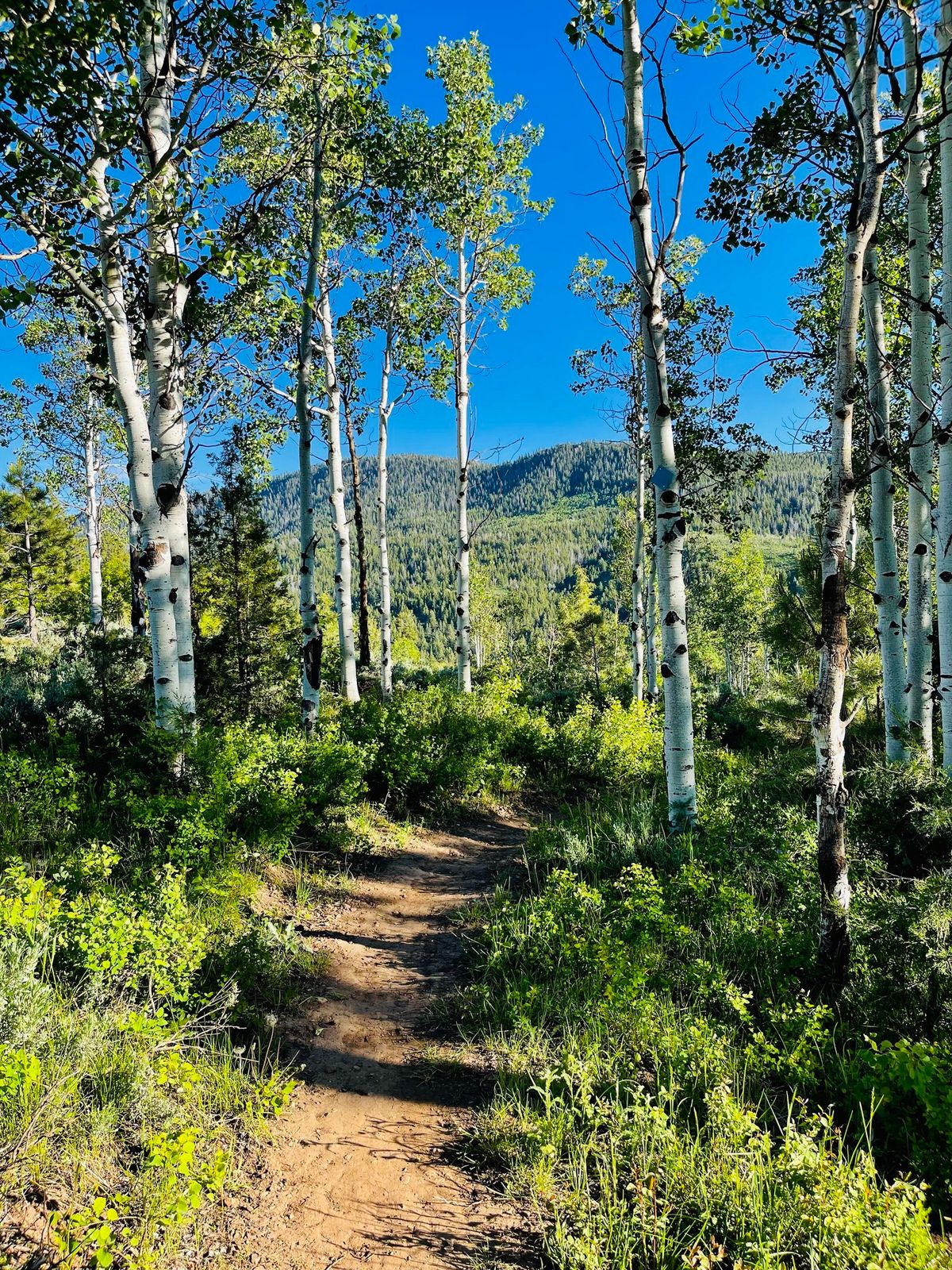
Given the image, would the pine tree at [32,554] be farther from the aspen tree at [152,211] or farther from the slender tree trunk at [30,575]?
the aspen tree at [152,211]

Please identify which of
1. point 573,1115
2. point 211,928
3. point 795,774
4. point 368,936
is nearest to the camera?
point 573,1115

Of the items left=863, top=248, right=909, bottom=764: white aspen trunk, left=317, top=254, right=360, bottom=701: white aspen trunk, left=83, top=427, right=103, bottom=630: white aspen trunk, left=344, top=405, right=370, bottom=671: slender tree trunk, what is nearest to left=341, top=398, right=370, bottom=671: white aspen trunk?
left=344, top=405, right=370, bottom=671: slender tree trunk

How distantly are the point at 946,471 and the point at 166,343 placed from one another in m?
7.78

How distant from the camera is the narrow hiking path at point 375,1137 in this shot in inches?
110

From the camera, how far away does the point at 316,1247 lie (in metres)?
2.79

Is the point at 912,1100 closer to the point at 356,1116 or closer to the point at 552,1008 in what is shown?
the point at 552,1008

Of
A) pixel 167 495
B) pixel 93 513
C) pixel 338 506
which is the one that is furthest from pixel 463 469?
pixel 93 513

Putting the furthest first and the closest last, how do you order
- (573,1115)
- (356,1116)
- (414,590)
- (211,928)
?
(414,590), (211,928), (356,1116), (573,1115)

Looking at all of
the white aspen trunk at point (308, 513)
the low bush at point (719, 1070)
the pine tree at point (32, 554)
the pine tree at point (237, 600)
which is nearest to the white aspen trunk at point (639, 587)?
the pine tree at point (237, 600)

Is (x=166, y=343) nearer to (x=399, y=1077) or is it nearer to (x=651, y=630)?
(x=399, y=1077)

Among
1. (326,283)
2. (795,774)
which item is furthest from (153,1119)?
(326,283)

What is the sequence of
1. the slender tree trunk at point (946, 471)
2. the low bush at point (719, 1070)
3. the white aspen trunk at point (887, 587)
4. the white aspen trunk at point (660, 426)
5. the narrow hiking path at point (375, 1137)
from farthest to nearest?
the white aspen trunk at point (887, 587) → the white aspen trunk at point (660, 426) → the slender tree trunk at point (946, 471) → the narrow hiking path at point (375, 1137) → the low bush at point (719, 1070)

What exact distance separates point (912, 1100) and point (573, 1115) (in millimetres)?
1731

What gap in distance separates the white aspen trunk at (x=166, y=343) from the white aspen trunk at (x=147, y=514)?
113 millimetres
